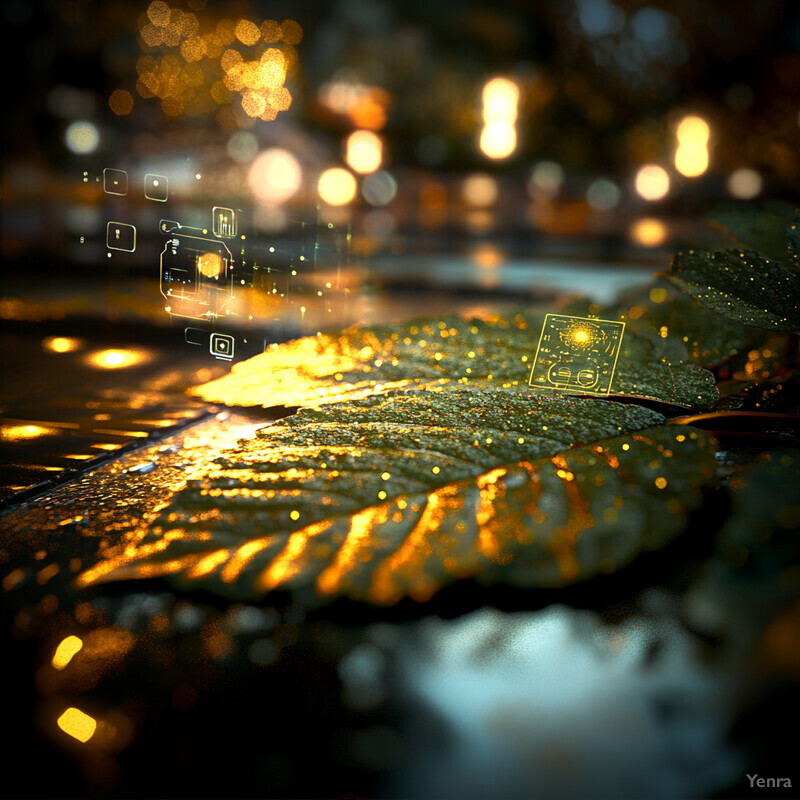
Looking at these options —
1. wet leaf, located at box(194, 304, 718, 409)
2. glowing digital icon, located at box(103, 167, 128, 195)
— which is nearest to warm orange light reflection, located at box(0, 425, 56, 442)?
wet leaf, located at box(194, 304, 718, 409)

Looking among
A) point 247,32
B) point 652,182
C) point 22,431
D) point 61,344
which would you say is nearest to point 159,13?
point 247,32

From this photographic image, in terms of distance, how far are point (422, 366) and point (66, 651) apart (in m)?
0.22

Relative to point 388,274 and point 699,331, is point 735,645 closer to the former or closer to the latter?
point 699,331

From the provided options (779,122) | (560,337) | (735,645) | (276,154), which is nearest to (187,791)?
(735,645)

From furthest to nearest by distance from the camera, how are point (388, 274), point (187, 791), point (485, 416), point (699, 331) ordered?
1. point (388, 274)
2. point (699, 331)
3. point (485, 416)
4. point (187, 791)

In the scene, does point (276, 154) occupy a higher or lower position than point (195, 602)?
higher

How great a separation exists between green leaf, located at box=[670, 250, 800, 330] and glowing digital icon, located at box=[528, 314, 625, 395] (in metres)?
0.05

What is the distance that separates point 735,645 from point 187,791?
160 millimetres

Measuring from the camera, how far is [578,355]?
0.34m

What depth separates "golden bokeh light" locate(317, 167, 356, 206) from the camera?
659cm

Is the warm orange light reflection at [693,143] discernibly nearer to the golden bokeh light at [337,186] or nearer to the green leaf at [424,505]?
the golden bokeh light at [337,186]

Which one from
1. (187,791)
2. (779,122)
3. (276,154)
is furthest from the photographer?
(276,154)

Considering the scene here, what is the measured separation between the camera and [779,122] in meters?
3.95

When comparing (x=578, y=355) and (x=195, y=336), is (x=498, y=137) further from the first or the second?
(x=578, y=355)
